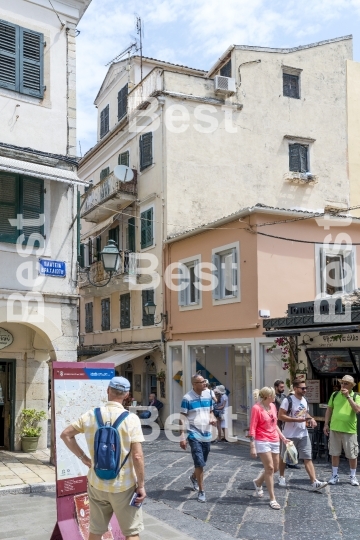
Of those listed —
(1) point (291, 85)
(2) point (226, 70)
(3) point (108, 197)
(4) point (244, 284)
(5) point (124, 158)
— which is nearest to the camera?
(4) point (244, 284)

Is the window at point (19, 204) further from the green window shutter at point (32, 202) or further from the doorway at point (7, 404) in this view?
the doorway at point (7, 404)

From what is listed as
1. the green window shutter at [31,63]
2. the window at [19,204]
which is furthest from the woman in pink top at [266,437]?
the green window shutter at [31,63]

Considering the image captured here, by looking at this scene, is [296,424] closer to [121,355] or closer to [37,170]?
[37,170]

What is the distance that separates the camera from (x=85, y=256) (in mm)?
27797

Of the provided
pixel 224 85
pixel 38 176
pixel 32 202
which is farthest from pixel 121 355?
pixel 38 176

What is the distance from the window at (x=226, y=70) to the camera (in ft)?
76.5

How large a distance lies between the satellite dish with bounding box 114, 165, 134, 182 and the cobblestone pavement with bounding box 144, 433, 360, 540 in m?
12.6

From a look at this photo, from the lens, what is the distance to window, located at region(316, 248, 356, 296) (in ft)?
60.5

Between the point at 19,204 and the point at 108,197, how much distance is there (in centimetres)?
1132

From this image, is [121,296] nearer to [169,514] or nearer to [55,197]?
[55,197]

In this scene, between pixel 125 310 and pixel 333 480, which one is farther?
pixel 125 310

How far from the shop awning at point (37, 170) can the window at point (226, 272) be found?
250 inches

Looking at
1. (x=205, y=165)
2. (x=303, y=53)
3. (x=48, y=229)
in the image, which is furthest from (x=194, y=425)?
(x=303, y=53)

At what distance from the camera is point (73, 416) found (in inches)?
294
